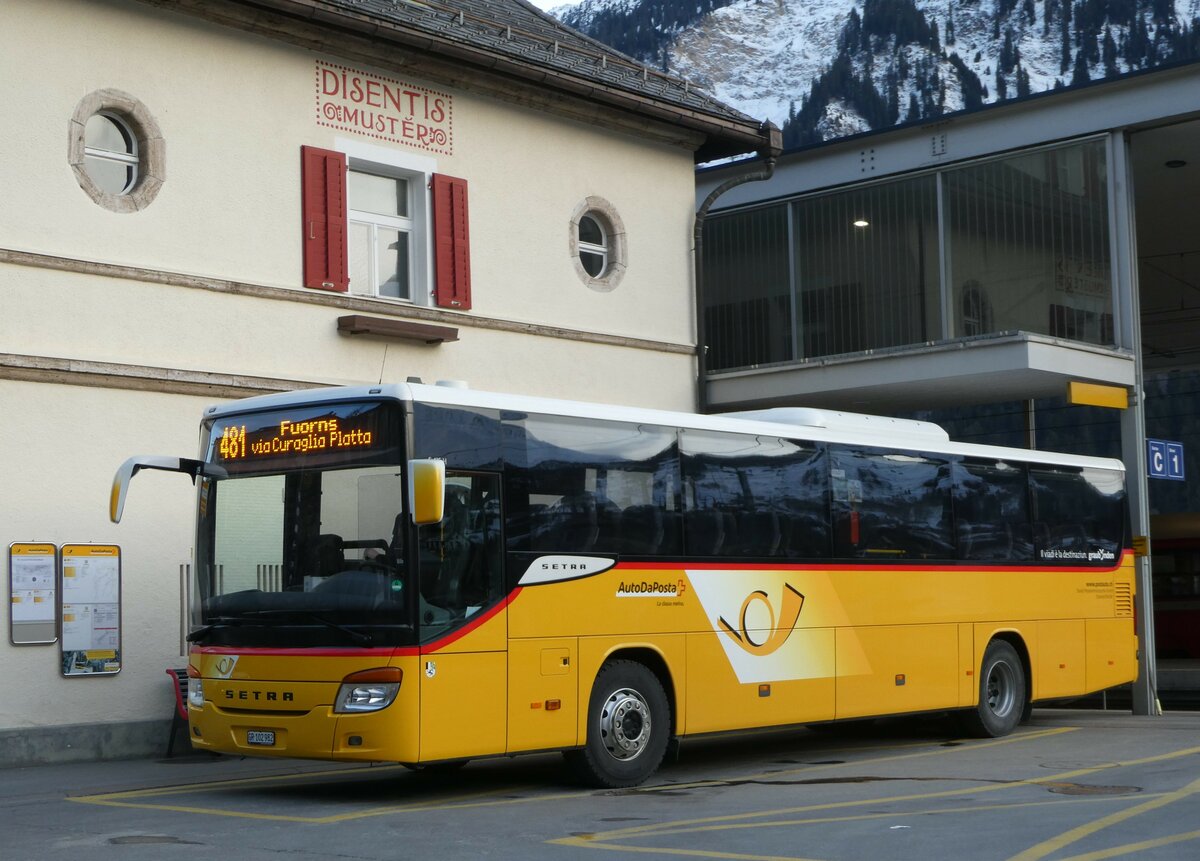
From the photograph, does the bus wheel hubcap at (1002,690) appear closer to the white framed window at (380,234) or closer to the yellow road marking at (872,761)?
the yellow road marking at (872,761)

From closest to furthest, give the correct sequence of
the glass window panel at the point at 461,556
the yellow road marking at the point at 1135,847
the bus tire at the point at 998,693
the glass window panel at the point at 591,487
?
1. the yellow road marking at the point at 1135,847
2. the glass window panel at the point at 461,556
3. the glass window panel at the point at 591,487
4. the bus tire at the point at 998,693

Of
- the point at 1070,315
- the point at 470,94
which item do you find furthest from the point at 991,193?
the point at 470,94

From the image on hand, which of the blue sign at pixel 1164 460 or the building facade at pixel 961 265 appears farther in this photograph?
A: the blue sign at pixel 1164 460

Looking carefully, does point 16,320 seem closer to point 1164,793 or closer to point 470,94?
point 470,94

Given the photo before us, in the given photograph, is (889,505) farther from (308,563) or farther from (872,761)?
(308,563)

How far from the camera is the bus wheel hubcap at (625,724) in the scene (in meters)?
12.3

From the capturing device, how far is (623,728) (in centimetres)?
1236

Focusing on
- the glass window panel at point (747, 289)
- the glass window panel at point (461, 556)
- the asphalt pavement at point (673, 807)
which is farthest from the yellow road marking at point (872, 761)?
the glass window panel at point (747, 289)

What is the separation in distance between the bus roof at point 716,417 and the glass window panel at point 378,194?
4934 millimetres

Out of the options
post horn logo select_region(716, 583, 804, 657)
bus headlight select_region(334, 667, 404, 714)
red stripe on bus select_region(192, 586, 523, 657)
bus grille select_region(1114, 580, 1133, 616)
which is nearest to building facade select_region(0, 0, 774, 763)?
red stripe on bus select_region(192, 586, 523, 657)

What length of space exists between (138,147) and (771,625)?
25.2 ft

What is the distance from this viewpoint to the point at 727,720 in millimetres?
13289

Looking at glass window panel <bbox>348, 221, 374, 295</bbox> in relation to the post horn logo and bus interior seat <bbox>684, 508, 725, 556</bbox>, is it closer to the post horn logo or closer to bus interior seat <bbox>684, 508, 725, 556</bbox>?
bus interior seat <bbox>684, 508, 725, 556</bbox>

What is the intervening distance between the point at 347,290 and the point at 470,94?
300 cm
